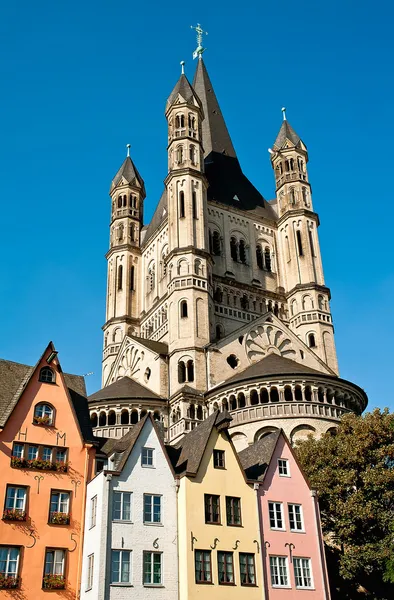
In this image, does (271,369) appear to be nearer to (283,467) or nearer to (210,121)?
(283,467)

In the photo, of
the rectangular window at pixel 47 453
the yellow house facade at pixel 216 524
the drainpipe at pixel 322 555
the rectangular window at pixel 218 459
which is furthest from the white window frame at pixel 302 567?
the rectangular window at pixel 47 453

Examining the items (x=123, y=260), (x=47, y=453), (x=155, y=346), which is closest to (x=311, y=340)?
(x=155, y=346)

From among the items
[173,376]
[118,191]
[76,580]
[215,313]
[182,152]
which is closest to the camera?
[76,580]

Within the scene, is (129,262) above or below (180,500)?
above

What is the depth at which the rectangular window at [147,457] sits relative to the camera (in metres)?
31.9

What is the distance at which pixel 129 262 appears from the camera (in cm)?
7600

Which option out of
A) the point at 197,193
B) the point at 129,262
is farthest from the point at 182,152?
the point at 129,262

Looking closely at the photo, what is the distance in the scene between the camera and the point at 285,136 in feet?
253

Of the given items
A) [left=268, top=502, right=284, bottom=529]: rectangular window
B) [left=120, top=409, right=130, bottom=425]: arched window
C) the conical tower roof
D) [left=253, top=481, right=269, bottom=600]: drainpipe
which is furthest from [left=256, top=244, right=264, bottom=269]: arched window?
[left=253, top=481, right=269, bottom=600]: drainpipe

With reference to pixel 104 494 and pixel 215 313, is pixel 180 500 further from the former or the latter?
pixel 215 313

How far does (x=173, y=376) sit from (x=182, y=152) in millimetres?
24690

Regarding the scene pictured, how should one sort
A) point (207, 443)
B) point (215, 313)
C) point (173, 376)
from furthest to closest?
point (215, 313), point (173, 376), point (207, 443)

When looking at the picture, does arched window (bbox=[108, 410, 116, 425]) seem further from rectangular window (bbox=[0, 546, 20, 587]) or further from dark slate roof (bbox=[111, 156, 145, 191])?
dark slate roof (bbox=[111, 156, 145, 191])

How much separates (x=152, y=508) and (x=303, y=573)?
314 inches
